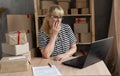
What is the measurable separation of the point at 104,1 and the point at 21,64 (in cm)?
221

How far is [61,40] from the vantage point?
2.59m

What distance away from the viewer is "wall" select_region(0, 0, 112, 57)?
358 cm

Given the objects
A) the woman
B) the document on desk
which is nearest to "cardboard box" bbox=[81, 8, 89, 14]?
the woman

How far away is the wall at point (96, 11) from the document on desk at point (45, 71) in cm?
190

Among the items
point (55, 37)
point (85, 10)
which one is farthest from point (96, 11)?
point (55, 37)

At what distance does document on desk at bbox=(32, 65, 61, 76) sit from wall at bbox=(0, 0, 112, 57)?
190 centimetres

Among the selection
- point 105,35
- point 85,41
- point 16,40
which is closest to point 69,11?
point 85,41

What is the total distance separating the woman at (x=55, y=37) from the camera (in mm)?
2434

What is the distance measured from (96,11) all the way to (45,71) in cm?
210

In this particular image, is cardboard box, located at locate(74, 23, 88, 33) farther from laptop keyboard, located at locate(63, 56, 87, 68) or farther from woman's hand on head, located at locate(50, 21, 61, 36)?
laptop keyboard, located at locate(63, 56, 87, 68)

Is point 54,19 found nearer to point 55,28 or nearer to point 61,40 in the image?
point 55,28

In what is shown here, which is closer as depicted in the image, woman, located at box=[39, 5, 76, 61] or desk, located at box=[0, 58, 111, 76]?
desk, located at box=[0, 58, 111, 76]

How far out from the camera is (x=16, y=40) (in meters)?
2.12

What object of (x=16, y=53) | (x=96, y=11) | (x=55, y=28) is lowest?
(x=16, y=53)
